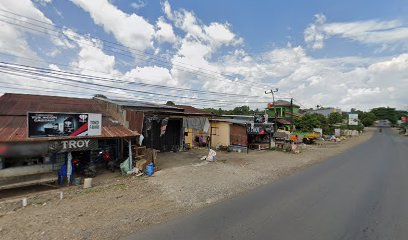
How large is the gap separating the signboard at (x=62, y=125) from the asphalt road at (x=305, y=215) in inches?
301

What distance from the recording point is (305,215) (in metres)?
7.41


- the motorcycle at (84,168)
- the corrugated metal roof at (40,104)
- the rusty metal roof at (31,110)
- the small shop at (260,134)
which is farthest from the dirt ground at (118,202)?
the small shop at (260,134)

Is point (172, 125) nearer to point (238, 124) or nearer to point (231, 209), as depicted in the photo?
point (238, 124)

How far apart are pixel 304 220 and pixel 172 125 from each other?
52.3ft

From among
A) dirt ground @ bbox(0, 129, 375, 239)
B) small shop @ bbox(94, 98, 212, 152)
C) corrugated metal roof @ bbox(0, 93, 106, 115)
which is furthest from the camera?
small shop @ bbox(94, 98, 212, 152)

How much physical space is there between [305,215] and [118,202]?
22.2ft

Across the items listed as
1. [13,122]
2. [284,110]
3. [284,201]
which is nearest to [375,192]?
[284,201]

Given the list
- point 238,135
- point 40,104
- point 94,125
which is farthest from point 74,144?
point 238,135

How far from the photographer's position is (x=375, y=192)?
10.0 metres

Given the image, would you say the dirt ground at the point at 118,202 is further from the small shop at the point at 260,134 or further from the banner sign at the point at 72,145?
the small shop at the point at 260,134

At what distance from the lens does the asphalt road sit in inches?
243

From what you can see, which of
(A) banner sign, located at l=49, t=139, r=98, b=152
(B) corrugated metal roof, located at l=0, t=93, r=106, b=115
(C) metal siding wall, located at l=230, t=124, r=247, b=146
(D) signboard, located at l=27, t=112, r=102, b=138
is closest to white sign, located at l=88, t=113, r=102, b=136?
(D) signboard, located at l=27, t=112, r=102, b=138

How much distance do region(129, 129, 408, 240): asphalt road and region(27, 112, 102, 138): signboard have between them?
7.64 meters

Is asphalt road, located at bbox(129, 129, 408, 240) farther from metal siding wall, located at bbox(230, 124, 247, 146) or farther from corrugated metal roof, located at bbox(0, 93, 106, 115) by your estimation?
metal siding wall, located at bbox(230, 124, 247, 146)
